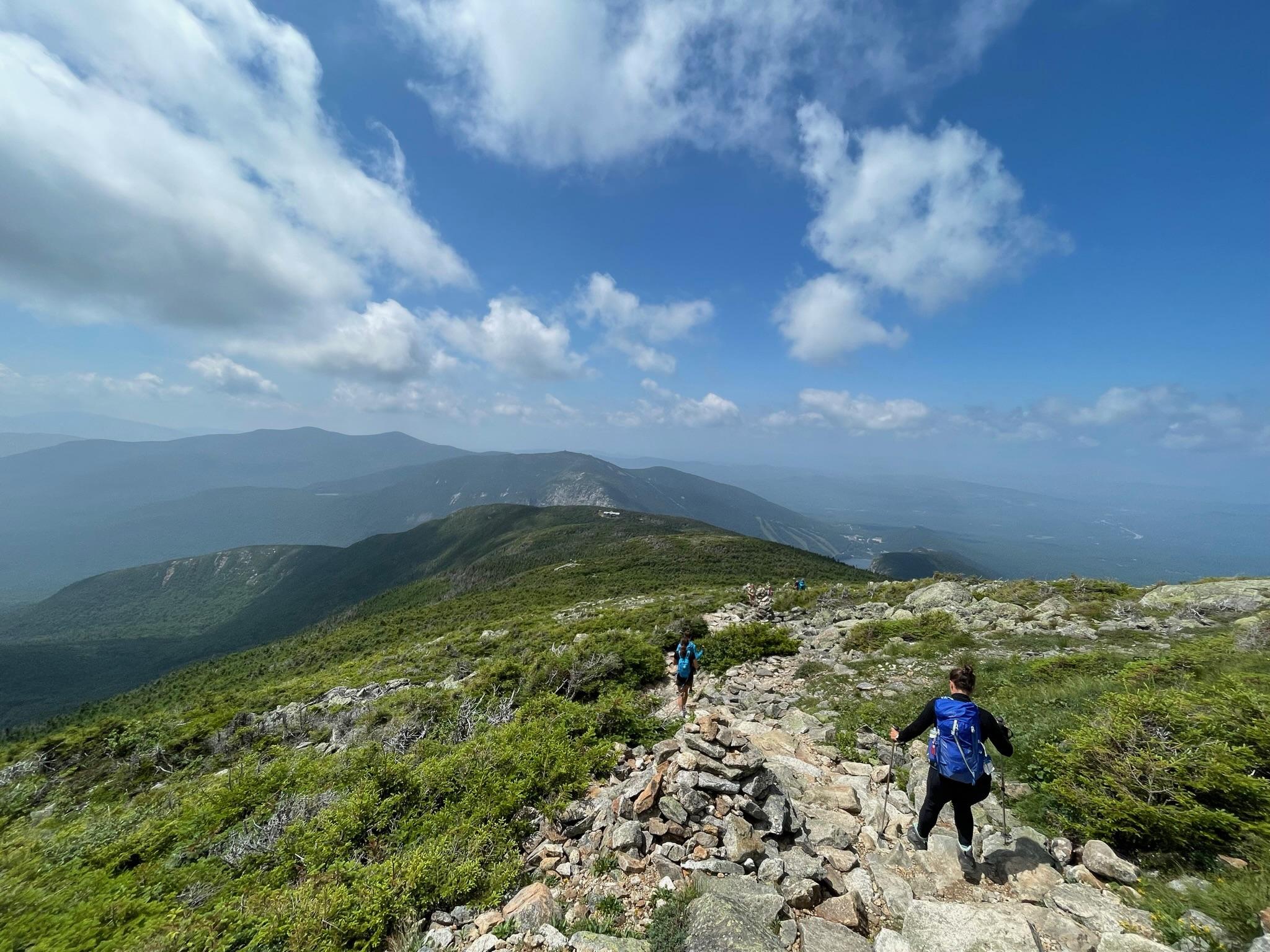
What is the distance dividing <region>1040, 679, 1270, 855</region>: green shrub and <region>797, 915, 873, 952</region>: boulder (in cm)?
371

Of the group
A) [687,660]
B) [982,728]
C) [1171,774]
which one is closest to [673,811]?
[982,728]

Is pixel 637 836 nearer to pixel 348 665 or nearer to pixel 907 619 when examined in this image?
pixel 907 619

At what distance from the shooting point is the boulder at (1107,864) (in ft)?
17.0

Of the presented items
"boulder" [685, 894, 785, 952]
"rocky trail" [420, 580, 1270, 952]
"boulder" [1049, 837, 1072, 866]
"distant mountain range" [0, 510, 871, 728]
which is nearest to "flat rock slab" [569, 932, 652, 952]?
"rocky trail" [420, 580, 1270, 952]

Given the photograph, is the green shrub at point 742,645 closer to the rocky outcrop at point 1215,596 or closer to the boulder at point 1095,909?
the boulder at point 1095,909

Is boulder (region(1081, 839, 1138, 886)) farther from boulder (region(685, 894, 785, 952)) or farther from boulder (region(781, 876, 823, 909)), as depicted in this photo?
boulder (region(685, 894, 785, 952))

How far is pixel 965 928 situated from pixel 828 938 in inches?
50.3

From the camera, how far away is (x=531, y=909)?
5684mm

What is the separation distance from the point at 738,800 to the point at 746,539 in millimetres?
103901

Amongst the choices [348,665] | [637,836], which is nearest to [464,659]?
[348,665]

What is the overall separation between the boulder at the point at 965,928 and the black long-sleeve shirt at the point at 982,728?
1.78m

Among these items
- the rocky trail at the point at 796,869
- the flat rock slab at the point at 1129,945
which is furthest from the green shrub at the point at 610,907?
the flat rock slab at the point at 1129,945

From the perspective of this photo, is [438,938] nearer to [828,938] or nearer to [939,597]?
[828,938]

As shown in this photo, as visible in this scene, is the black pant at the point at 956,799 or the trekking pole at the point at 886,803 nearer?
the black pant at the point at 956,799
